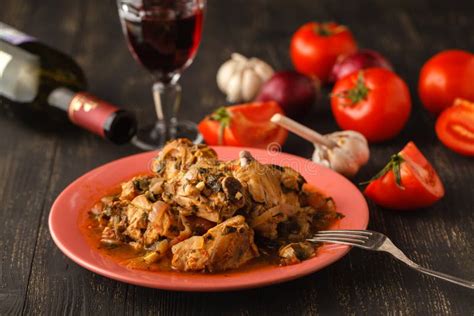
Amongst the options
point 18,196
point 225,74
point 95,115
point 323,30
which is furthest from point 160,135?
point 323,30

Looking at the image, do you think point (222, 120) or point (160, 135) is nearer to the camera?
point (222, 120)

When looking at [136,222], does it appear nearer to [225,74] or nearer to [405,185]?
[405,185]

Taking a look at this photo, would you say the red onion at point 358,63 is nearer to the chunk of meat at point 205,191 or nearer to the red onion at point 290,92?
the red onion at point 290,92

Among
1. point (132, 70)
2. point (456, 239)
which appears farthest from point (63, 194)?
point (132, 70)

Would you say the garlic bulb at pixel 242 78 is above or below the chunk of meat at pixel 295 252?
below

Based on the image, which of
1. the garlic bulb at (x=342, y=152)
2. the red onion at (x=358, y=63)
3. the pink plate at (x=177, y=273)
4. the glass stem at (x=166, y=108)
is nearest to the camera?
the pink plate at (x=177, y=273)

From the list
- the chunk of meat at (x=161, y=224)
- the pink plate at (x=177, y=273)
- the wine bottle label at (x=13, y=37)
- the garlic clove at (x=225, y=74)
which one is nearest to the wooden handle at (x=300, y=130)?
the pink plate at (x=177, y=273)

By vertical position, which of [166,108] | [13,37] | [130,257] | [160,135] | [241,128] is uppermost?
[130,257]

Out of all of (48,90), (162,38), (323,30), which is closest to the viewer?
(162,38)
